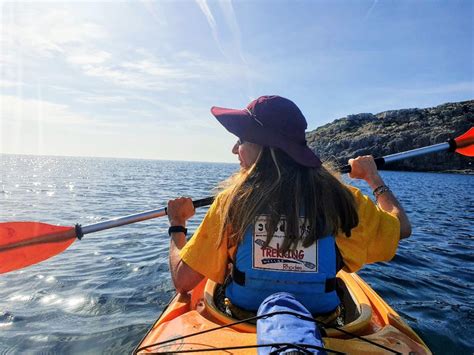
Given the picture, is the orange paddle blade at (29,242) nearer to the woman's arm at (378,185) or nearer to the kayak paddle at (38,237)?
the kayak paddle at (38,237)

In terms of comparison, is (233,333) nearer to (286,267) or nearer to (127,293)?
(286,267)

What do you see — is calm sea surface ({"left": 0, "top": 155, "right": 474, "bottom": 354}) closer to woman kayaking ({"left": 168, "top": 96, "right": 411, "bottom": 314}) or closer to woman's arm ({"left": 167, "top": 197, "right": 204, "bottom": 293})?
woman's arm ({"left": 167, "top": 197, "right": 204, "bottom": 293})

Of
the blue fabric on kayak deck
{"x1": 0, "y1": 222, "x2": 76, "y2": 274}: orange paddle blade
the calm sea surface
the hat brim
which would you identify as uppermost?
the hat brim

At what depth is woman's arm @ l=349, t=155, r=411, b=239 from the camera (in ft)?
8.28

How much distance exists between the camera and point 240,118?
91.3 inches

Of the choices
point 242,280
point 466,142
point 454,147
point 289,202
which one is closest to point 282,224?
point 289,202

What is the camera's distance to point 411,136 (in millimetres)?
74125

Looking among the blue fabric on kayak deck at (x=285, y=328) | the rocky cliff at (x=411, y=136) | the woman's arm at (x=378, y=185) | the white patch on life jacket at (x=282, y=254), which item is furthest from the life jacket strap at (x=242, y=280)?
the rocky cliff at (x=411, y=136)

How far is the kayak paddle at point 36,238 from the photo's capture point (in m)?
4.19

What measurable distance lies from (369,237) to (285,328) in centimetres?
102

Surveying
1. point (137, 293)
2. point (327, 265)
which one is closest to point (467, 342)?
point (327, 265)

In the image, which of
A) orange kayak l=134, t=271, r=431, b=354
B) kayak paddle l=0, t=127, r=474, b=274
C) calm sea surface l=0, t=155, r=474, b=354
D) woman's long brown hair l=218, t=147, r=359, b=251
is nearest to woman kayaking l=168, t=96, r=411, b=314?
woman's long brown hair l=218, t=147, r=359, b=251

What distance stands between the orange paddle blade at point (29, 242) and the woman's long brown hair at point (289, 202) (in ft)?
9.58

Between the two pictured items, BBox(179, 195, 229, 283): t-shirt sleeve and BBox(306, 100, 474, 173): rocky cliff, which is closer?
BBox(179, 195, 229, 283): t-shirt sleeve
